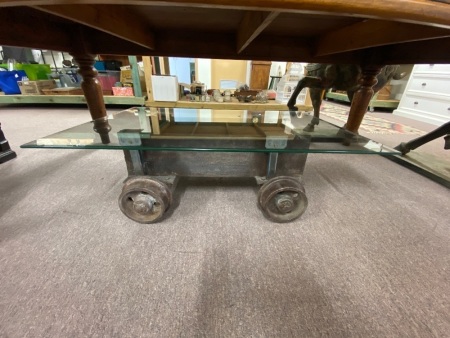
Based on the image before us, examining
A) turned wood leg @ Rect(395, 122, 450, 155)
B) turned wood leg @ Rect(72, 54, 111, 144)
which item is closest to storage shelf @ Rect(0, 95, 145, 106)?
turned wood leg @ Rect(72, 54, 111, 144)

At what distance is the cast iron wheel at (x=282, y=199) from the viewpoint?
21.5 inches

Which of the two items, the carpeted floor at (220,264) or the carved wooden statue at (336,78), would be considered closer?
the carpeted floor at (220,264)

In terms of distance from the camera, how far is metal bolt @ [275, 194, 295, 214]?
56 cm

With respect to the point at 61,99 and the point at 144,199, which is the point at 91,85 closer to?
the point at 144,199

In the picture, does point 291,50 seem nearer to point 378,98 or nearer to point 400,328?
point 400,328

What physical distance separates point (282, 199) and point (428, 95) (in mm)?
2536

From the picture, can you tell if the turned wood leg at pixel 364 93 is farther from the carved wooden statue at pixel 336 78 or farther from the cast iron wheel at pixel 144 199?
the cast iron wheel at pixel 144 199

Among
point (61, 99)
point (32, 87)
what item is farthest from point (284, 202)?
point (32, 87)

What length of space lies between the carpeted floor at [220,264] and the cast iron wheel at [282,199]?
0.04 metres

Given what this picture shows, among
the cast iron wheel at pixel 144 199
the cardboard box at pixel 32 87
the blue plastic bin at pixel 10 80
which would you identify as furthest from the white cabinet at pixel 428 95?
the blue plastic bin at pixel 10 80

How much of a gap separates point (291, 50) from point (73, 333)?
1.10m

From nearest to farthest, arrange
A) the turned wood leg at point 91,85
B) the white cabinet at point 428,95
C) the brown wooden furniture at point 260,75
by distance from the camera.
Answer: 1. the turned wood leg at point 91,85
2. the white cabinet at point 428,95
3. the brown wooden furniture at point 260,75

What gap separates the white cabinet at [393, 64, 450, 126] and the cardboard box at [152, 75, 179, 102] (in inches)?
97.0

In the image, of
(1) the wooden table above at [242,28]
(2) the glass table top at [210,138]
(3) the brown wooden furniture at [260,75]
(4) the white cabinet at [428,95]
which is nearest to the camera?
(1) the wooden table above at [242,28]
